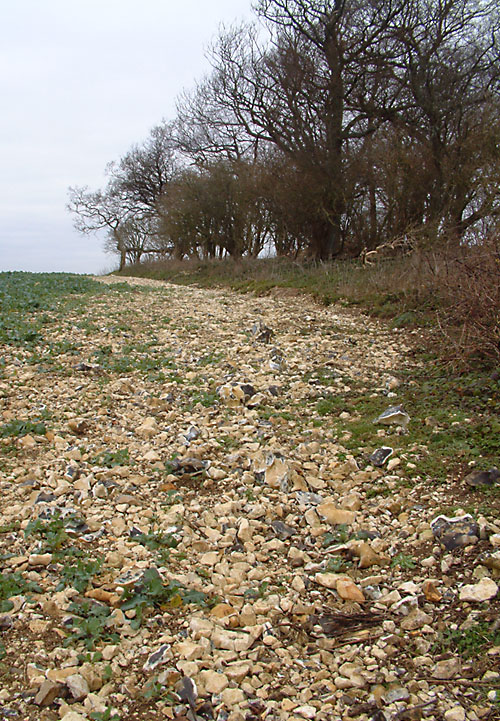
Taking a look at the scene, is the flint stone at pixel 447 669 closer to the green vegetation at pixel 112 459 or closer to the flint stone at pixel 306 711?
the flint stone at pixel 306 711

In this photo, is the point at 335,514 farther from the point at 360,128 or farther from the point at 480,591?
the point at 360,128

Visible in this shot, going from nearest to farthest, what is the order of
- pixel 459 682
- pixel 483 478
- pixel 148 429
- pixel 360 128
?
pixel 459 682, pixel 483 478, pixel 148 429, pixel 360 128

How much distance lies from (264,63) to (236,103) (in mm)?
2542

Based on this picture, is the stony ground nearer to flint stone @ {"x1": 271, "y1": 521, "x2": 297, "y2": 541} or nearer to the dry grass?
flint stone @ {"x1": 271, "y1": 521, "x2": 297, "y2": 541}

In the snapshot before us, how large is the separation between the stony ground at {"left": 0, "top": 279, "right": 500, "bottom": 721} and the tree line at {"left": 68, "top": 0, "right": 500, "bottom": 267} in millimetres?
6459

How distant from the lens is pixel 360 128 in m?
15.6

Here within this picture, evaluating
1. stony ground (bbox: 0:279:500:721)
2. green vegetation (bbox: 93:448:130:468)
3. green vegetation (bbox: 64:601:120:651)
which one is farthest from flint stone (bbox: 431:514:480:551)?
green vegetation (bbox: 93:448:130:468)

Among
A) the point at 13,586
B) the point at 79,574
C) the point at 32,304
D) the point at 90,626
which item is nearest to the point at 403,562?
the point at 90,626

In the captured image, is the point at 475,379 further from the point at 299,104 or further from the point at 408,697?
the point at 299,104

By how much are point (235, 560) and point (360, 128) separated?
15406 mm

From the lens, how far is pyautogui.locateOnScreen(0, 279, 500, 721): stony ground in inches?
77.6

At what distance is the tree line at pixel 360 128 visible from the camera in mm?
11953

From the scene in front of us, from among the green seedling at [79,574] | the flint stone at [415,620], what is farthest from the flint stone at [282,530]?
the green seedling at [79,574]

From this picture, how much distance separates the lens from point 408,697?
188 cm
